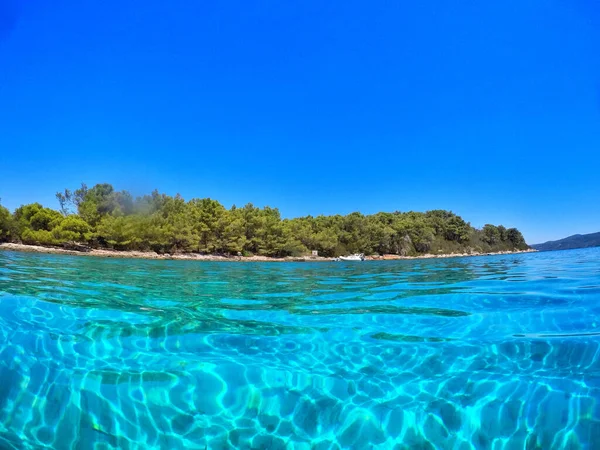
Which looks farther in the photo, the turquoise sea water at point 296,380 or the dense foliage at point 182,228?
the dense foliage at point 182,228

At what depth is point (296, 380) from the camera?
3586 mm

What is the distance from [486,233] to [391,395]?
396ft

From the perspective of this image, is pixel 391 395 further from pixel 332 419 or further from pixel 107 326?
pixel 107 326

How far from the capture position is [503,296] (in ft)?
23.1

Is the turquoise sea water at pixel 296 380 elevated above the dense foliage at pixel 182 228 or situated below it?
below

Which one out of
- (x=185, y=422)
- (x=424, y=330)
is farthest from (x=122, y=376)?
(x=424, y=330)

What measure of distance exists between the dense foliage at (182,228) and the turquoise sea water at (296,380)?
38.8 metres

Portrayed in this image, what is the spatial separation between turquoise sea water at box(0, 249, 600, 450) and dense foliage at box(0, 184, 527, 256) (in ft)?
127

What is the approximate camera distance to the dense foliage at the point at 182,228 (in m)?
38.6

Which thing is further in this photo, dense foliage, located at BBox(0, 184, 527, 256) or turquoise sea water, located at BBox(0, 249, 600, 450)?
dense foliage, located at BBox(0, 184, 527, 256)

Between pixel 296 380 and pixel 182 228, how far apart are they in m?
43.2

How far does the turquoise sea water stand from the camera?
3062mm

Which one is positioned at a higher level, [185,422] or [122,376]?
[122,376]

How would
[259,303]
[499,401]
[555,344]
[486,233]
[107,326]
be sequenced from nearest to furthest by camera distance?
[499,401] → [555,344] → [107,326] → [259,303] → [486,233]
